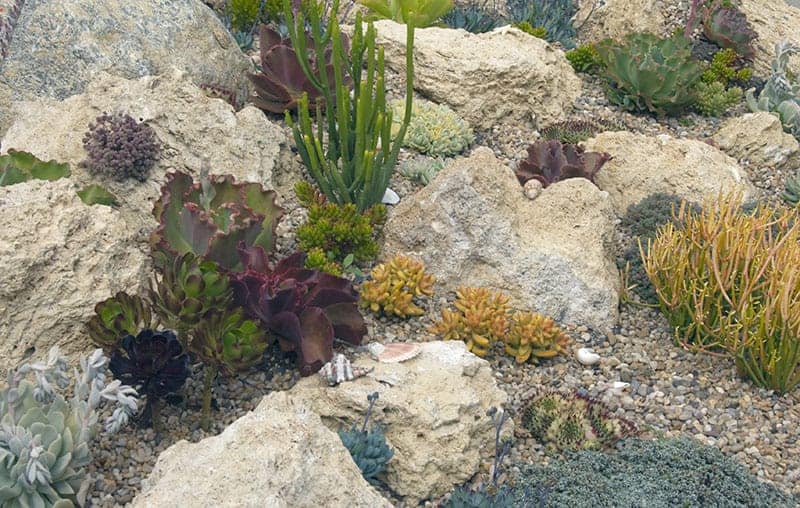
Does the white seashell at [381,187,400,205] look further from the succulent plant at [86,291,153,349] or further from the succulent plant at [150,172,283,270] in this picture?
the succulent plant at [86,291,153,349]

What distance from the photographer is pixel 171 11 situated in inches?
290

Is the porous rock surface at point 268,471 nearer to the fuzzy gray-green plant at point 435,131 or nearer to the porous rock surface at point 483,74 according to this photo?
the fuzzy gray-green plant at point 435,131

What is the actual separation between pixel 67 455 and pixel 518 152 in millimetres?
4738

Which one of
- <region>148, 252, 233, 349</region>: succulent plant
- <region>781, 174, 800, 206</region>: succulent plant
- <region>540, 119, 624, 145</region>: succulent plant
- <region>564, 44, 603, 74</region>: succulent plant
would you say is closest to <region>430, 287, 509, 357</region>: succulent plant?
<region>148, 252, 233, 349</region>: succulent plant

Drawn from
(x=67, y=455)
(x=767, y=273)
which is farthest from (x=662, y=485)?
(x=67, y=455)

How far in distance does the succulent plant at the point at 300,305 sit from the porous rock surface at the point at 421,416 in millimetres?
186

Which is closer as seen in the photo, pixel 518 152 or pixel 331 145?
pixel 331 145

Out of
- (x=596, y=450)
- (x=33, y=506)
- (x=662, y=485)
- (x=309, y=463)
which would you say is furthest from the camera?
(x=596, y=450)

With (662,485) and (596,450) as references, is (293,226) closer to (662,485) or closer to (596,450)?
(596,450)

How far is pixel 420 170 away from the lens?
6.82 meters

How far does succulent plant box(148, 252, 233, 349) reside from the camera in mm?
4451

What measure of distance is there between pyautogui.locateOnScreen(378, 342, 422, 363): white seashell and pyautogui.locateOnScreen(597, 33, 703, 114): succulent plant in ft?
14.2

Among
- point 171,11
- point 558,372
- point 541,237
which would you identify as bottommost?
point 558,372

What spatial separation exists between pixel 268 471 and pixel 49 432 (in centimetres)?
116
